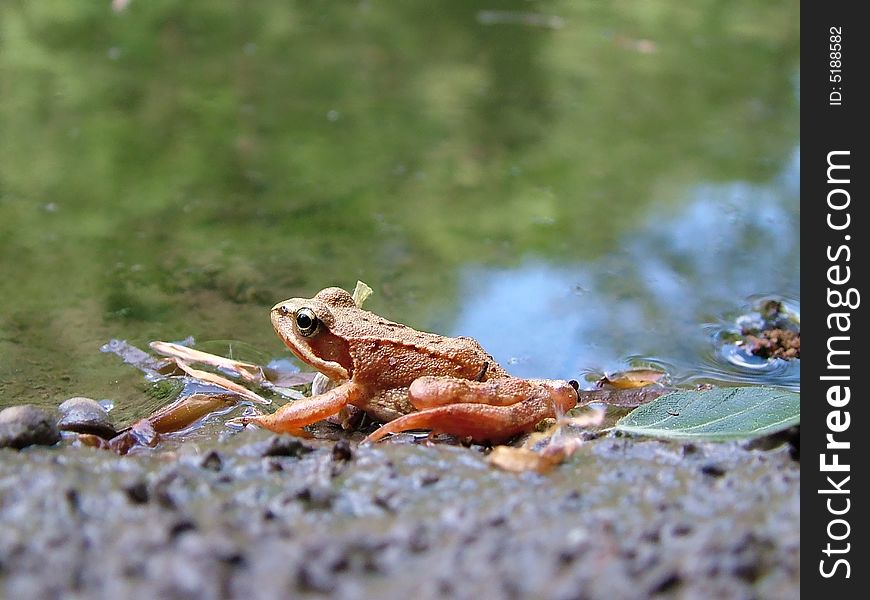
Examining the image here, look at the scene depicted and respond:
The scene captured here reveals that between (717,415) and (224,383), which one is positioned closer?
(717,415)

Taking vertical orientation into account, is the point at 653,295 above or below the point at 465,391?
above

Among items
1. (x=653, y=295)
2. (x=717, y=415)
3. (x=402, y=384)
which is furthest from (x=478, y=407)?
(x=653, y=295)

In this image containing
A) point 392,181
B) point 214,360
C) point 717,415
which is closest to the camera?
point 717,415

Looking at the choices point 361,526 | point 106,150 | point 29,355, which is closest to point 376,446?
point 361,526

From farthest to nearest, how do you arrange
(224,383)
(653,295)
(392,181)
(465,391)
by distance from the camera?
(392,181)
(653,295)
(224,383)
(465,391)

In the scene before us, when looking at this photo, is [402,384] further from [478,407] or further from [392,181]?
[392,181]

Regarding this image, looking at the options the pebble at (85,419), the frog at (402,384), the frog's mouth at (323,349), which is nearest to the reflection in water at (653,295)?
the frog at (402,384)

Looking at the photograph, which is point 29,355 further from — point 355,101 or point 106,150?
point 355,101

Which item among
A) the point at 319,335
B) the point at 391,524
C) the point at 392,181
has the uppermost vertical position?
the point at 392,181
